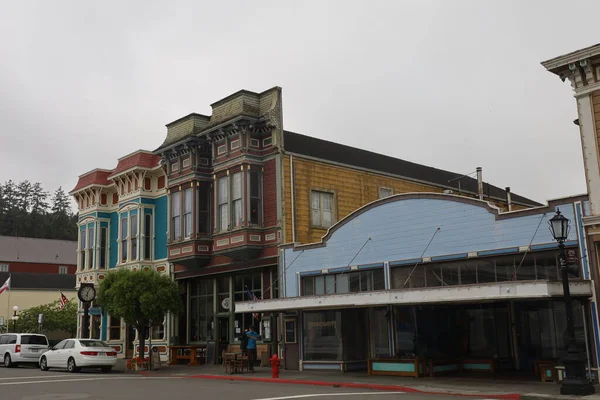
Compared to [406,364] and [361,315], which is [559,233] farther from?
[361,315]

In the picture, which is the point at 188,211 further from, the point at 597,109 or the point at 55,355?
the point at 597,109

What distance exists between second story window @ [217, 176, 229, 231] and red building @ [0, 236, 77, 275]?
205ft

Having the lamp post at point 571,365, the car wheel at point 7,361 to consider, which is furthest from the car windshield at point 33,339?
the lamp post at point 571,365

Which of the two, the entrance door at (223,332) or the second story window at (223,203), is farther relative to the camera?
the entrance door at (223,332)

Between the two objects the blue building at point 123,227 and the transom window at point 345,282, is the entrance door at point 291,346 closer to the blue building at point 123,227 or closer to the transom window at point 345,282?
the transom window at point 345,282

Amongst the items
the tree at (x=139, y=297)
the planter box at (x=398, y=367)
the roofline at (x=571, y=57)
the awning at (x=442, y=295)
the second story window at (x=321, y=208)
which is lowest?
the planter box at (x=398, y=367)

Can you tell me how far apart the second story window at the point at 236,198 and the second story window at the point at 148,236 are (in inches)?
336

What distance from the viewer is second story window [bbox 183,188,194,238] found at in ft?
98.9

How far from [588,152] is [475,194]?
1907cm

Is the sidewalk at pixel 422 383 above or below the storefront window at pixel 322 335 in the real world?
below

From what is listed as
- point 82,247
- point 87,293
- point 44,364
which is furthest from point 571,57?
point 82,247

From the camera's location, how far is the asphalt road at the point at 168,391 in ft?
50.2

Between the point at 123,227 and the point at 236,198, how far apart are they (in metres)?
11.2

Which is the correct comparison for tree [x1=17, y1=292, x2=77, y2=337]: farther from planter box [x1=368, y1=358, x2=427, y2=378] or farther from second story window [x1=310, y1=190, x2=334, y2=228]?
planter box [x1=368, y1=358, x2=427, y2=378]
